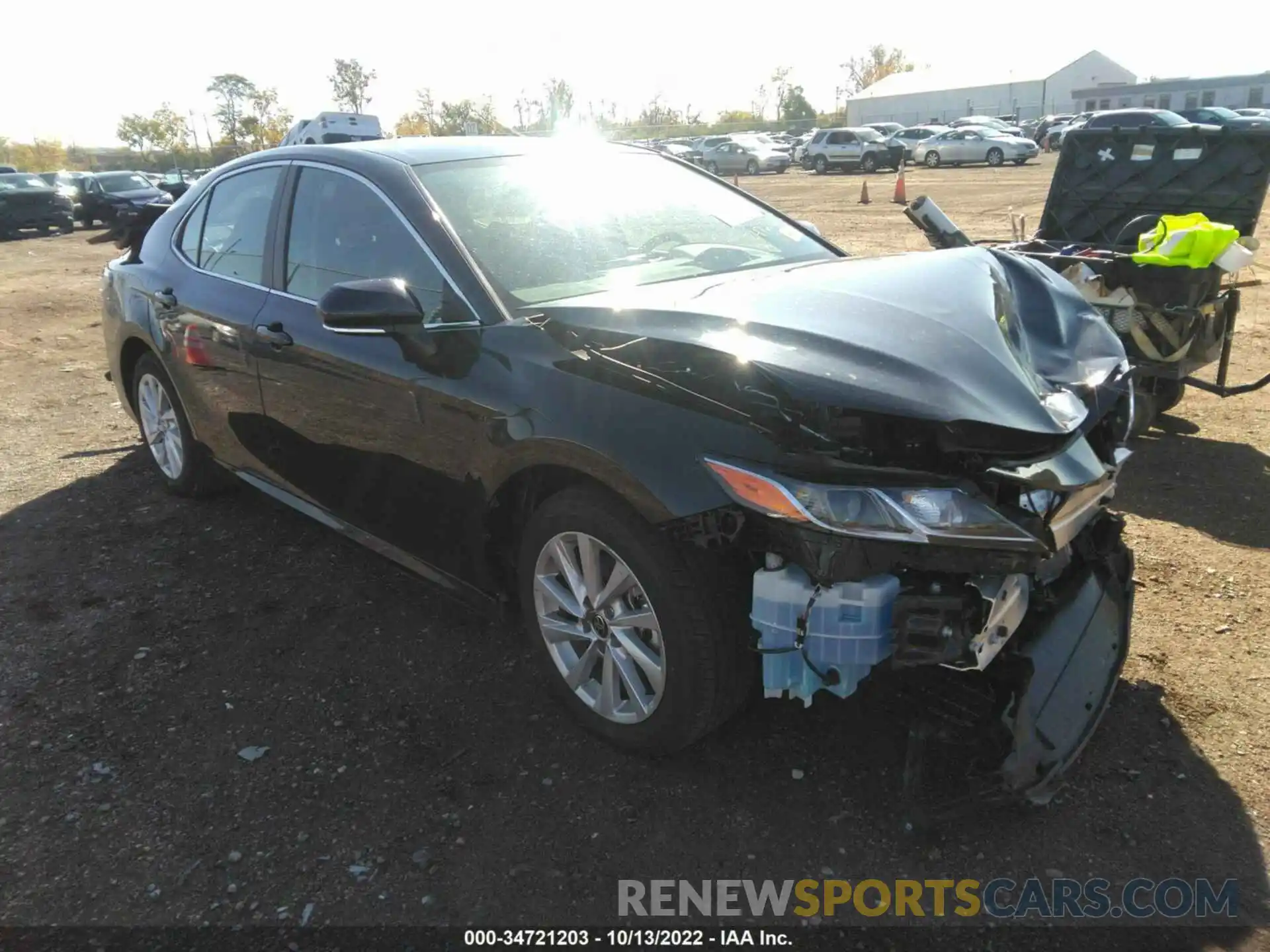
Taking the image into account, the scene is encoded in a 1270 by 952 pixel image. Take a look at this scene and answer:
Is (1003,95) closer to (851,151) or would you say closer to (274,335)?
(851,151)

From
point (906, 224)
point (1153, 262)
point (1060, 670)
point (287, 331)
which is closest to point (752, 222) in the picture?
point (287, 331)

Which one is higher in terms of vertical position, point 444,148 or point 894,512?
point 444,148

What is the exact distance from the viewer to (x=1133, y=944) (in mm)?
2172

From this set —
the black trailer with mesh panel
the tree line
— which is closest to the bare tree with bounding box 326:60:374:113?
the tree line

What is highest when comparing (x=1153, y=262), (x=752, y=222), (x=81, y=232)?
(x=752, y=222)

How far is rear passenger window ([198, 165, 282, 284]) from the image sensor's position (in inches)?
156

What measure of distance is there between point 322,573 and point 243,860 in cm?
182

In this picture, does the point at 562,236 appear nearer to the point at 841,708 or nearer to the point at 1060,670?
the point at 841,708

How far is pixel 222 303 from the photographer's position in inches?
161

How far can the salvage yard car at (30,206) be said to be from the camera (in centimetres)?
2327

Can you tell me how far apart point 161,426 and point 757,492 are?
4.06m

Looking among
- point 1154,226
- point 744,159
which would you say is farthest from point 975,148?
point 1154,226

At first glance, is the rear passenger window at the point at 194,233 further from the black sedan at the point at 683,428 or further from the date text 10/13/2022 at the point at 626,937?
the date text 10/13/2022 at the point at 626,937

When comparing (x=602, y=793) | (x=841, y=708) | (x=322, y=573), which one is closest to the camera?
(x=602, y=793)
